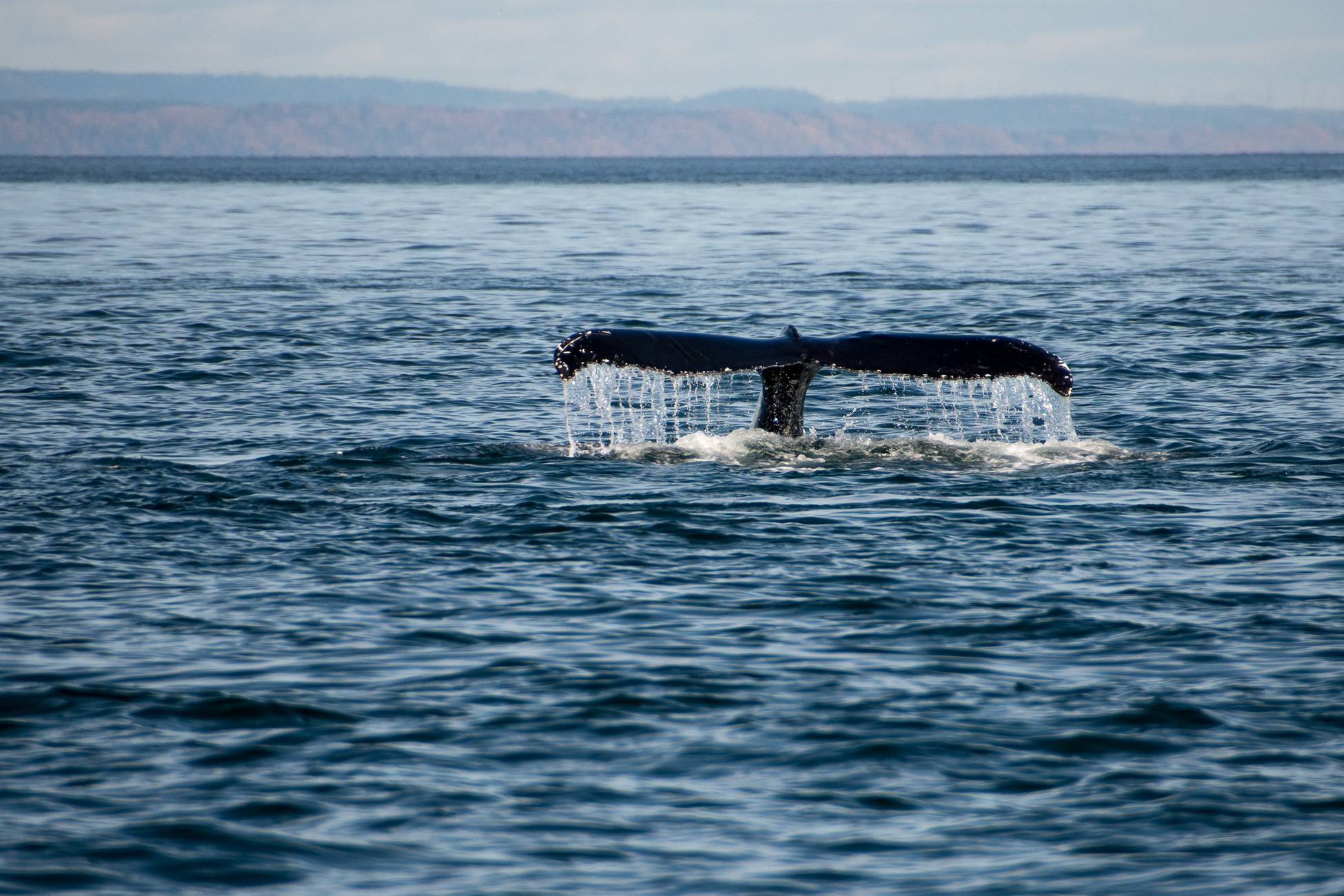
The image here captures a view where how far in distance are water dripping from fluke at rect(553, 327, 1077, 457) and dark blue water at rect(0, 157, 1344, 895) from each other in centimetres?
33

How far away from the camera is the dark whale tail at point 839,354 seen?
1140cm

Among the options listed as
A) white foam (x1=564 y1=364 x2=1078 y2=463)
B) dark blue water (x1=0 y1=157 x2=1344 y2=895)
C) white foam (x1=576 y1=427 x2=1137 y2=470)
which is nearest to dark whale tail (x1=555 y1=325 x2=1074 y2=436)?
white foam (x1=564 y1=364 x2=1078 y2=463)

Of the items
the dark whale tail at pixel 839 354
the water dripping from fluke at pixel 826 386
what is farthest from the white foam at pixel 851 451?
the dark whale tail at pixel 839 354

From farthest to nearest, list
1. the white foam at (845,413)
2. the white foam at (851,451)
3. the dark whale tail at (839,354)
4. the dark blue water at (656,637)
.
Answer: the white foam at (845,413), the white foam at (851,451), the dark whale tail at (839,354), the dark blue water at (656,637)

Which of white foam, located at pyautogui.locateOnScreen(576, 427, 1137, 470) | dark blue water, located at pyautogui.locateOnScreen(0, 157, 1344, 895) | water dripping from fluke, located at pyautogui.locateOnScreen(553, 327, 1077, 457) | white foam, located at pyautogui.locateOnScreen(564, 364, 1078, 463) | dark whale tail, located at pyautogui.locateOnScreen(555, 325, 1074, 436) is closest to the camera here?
dark blue water, located at pyautogui.locateOnScreen(0, 157, 1344, 895)

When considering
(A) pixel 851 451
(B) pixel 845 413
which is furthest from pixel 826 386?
(A) pixel 851 451

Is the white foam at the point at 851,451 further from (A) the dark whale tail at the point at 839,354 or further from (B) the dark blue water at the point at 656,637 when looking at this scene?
(A) the dark whale tail at the point at 839,354

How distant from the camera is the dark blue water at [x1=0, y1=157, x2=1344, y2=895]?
6156mm

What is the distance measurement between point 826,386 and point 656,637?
39.2 ft

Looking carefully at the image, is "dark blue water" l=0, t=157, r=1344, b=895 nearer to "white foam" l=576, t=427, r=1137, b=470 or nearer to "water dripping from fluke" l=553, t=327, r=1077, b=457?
"white foam" l=576, t=427, r=1137, b=470

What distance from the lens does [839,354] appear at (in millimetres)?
11930

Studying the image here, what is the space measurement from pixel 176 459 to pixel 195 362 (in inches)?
306

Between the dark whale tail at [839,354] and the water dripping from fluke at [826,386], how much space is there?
11 mm

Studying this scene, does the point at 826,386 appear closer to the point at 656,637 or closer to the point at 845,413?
the point at 845,413
